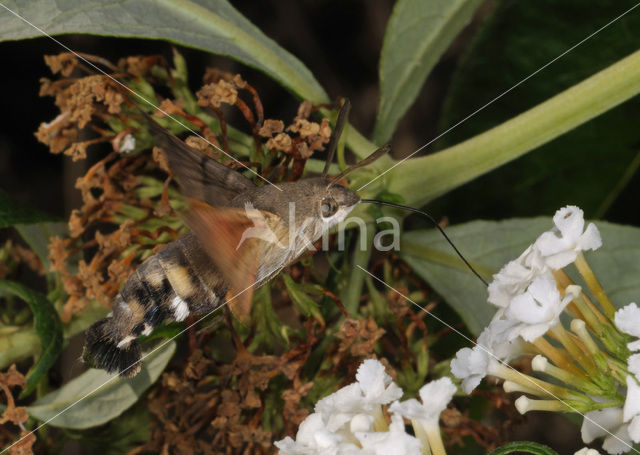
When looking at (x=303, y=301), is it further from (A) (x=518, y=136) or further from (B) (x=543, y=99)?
(B) (x=543, y=99)

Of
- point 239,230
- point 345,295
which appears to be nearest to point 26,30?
point 239,230

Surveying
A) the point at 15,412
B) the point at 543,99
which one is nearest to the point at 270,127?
the point at 15,412

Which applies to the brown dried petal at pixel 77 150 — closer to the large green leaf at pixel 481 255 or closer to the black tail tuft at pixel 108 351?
the black tail tuft at pixel 108 351

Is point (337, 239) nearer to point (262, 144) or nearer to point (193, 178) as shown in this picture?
point (262, 144)

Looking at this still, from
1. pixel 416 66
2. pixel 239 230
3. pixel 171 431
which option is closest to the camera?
pixel 239 230

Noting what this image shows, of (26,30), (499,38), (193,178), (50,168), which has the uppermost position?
(50,168)

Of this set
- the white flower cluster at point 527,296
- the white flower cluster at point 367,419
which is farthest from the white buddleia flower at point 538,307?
the white flower cluster at point 367,419

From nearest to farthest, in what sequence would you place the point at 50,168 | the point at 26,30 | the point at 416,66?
the point at 26,30
the point at 416,66
the point at 50,168
